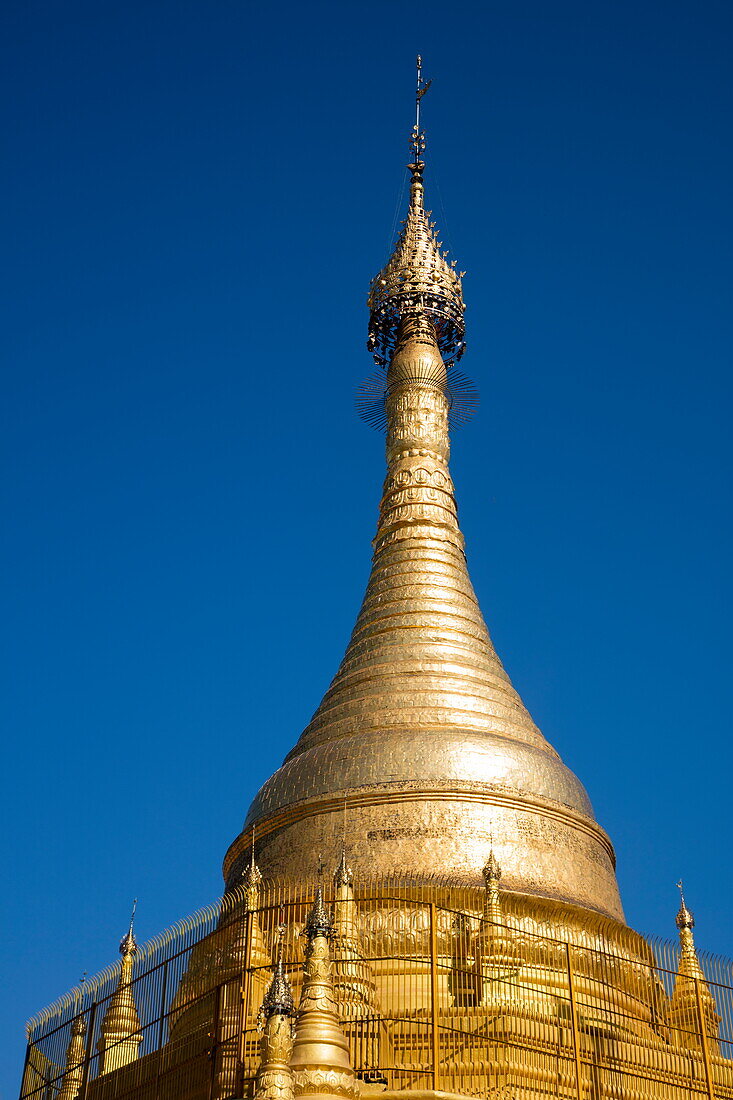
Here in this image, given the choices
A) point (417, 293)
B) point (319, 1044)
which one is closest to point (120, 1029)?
point (319, 1044)

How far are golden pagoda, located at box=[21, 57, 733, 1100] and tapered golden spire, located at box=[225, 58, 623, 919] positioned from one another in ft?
0.14

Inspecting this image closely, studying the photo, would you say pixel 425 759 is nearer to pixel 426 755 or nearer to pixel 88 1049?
pixel 426 755

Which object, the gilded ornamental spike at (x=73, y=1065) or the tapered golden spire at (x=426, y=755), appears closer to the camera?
the gilded ornamental spike at (x=73, y=1065)

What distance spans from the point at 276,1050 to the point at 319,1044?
3.76 feet

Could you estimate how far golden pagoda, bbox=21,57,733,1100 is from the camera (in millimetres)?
16109

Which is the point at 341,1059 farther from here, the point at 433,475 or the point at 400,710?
the point at 433,475

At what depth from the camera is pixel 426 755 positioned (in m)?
Result: 24.6

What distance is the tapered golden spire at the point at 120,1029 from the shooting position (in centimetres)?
1912

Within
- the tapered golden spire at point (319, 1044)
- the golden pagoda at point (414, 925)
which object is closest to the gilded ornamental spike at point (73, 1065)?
the golden pagoda at point (414, 925)

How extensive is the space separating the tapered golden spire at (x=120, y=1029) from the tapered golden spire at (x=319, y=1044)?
13.1 ft

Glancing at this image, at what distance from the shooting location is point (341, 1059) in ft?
46.3

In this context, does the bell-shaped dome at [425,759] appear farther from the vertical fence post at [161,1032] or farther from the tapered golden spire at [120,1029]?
the vertical fence post at [161,1032]

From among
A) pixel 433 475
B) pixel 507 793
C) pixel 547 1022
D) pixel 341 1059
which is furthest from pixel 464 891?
pixel 433 475

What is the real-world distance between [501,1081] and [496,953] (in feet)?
11.6
